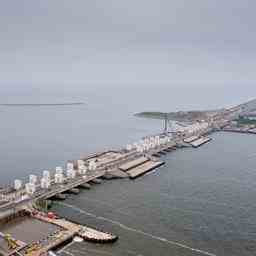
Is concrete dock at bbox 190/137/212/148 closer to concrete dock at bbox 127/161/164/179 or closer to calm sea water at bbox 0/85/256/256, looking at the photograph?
calm sea water at bbox 0/85/256/256

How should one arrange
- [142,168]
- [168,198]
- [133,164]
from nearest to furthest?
[168,198] < [142,168] < [133,164]

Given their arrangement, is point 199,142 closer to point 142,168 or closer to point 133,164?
point 133,164

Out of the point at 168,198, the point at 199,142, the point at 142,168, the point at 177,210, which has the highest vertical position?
the point at 199,142

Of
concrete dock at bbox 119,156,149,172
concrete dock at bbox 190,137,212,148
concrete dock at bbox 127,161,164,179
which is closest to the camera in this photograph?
concrete dock at bbox 127,161,164,179

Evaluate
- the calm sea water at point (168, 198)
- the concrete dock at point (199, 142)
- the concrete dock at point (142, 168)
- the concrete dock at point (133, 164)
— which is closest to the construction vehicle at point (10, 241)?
the calm sea water at point (168, 198)

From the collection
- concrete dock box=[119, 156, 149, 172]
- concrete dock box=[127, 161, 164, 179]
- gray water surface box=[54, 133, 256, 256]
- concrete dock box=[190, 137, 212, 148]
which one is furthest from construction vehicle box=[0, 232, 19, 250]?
concrete dock box=[190, 137, 212, 148]

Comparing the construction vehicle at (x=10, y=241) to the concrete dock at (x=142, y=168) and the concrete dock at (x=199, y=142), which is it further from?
the concrete dock at (x=199, y=142)

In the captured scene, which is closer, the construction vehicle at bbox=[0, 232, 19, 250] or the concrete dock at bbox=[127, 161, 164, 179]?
the construction vehicle at bbox=[0, 232, 19, 250]

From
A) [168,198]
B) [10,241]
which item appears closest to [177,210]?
[168,198]

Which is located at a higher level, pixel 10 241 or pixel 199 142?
pixel 199 142

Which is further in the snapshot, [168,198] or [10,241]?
[168,198]

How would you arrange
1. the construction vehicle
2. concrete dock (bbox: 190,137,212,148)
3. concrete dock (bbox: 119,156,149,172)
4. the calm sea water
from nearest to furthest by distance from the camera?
1. the construction vehicle
2. the calm sea water
3. concrete dock (bbox: 119,156,149,172)
4. concrete dock (bbox: 190,137,212,148)
